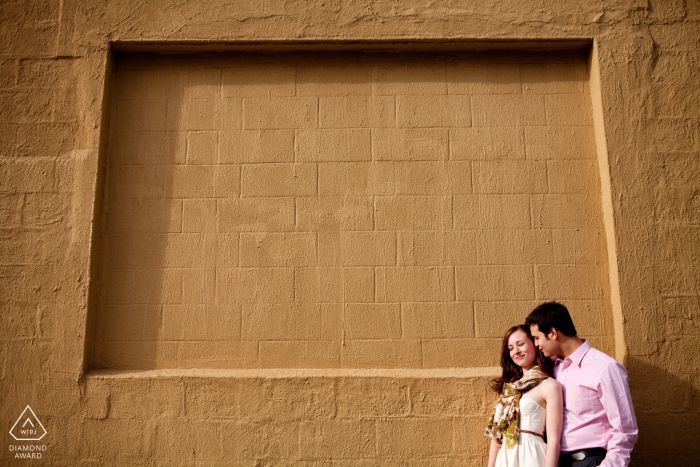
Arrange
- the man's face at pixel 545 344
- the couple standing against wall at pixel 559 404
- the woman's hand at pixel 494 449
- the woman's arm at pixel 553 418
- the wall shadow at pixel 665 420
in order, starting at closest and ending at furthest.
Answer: the couple standing against wall at pixel 559 404 → the woman's arm at pixel 553 418 → the man's face at pixel 545 344 → the woman's hand at pixel 494 449 → the wall shadow at pixel 665 420

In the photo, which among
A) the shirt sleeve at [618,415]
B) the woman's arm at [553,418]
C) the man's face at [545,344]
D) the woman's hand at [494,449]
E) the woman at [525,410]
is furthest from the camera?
the woman's hand at [494,449]

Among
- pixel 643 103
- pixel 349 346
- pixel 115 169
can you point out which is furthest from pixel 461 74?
pixel 115 169

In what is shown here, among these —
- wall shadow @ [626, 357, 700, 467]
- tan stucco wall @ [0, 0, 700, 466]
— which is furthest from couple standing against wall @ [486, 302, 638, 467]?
wall shadow @ [626, 357, 700, 467]

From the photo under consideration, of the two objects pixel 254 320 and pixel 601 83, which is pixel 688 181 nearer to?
pixel 601 83

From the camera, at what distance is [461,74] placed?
5074 mm

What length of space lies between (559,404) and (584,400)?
0.52ft

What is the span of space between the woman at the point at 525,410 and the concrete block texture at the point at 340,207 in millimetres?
603

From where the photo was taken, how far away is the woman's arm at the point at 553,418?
11.6ft

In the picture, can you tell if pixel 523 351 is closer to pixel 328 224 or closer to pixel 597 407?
pixel 597 407

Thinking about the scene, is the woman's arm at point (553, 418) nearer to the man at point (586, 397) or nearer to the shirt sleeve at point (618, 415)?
the man at point (586, 397)

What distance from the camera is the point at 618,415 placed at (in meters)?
3.36

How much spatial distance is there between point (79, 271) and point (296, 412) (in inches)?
80.8

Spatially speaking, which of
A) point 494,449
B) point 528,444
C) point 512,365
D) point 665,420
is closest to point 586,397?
point 528,444

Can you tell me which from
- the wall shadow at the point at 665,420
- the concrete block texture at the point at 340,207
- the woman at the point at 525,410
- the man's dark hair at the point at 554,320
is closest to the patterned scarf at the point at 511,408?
the woman at the point at 525,410
